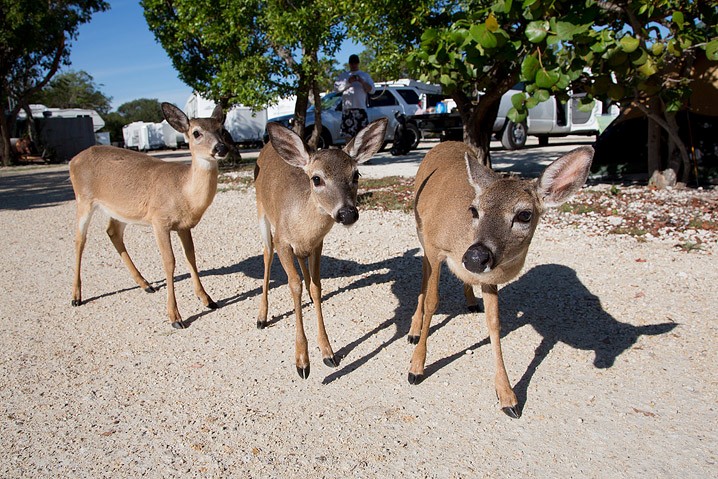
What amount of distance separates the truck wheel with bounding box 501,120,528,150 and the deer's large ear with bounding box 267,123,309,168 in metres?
16.5

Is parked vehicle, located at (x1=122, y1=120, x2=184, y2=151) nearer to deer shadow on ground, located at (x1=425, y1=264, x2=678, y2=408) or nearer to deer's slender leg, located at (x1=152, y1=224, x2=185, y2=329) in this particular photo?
deer's slender leg, located at (x1=152, y1=224, x2=185, y2=329)

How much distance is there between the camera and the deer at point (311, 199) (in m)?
4.04

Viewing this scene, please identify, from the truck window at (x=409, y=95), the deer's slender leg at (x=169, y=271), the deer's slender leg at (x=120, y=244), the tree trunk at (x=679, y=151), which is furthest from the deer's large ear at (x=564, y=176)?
the truck window at (x=409, y=95)

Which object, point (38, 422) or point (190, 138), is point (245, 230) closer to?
point (190, 138)

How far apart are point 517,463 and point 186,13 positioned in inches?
533

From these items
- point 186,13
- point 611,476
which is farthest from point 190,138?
point 186,13

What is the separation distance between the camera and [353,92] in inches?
459

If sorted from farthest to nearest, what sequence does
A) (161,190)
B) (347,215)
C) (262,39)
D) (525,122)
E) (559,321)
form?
(525,122) → (262,39) → (161,190) → (559,321) → (347,215)

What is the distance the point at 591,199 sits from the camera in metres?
9.09

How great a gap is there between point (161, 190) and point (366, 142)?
2.43 metres

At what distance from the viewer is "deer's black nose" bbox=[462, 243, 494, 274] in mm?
3043

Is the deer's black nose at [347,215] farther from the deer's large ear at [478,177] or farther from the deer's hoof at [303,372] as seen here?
the deer's hoof at [303,372]

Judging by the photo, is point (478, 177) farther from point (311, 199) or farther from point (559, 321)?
point (559, 321)

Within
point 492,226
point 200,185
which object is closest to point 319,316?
point 492,226
